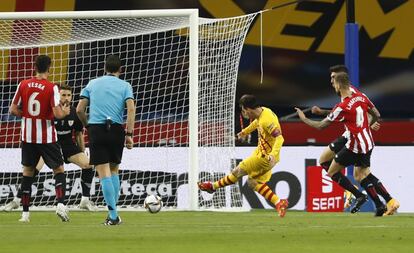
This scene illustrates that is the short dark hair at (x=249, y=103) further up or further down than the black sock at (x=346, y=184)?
further up

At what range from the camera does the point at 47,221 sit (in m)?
13.9

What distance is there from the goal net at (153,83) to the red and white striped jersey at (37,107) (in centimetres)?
360

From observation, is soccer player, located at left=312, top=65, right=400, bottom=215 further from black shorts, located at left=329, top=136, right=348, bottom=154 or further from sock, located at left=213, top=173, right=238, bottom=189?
sock, located at left=213, top=173, right=238, bottom=189

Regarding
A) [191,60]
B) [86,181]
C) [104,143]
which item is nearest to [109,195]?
[104,143]

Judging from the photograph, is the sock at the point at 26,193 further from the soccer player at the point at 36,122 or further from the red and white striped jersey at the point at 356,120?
the red and white striped jersey at the point at 356,120

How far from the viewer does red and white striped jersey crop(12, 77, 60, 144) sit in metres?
13.7

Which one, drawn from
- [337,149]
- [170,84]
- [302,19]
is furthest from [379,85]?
[337,149]

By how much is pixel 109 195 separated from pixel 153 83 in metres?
6.87

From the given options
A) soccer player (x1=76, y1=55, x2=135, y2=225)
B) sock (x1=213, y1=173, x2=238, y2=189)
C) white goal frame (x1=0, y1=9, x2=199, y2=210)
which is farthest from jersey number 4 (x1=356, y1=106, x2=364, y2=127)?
soccer player (x1=76, y1=55, x2=135, y2=225)

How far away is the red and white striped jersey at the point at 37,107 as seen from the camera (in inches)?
538

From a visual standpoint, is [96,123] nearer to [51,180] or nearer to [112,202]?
[112,202]

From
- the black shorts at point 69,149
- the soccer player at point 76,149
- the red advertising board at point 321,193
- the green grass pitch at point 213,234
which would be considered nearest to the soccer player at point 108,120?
the green grass pitch at point 213,234

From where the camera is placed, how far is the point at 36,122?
13797mm

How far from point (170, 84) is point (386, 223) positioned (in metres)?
6.82
